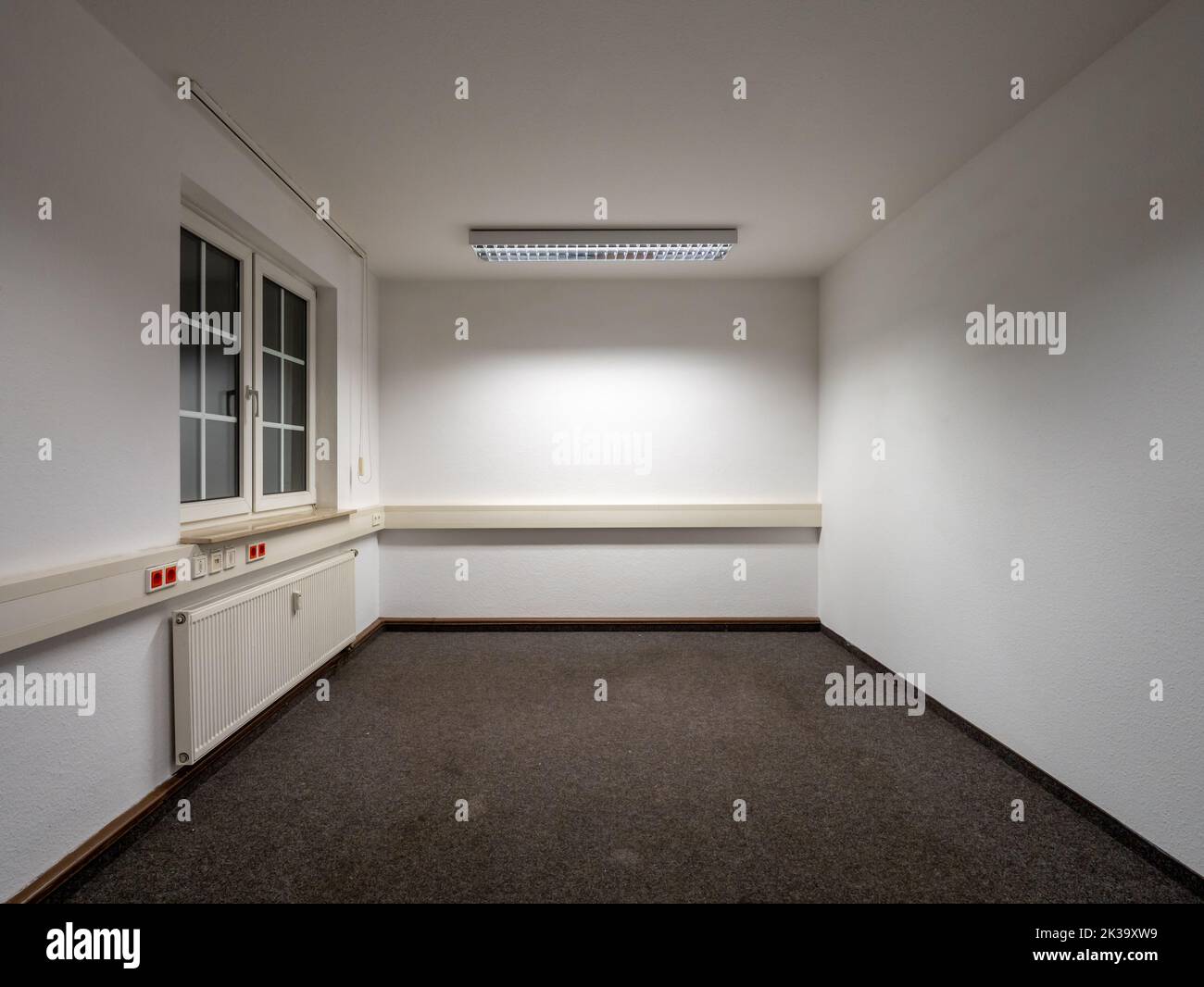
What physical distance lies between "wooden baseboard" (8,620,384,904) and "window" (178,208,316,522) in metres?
1.00

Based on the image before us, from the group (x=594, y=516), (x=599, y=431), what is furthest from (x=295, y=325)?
(x=594, y=516)

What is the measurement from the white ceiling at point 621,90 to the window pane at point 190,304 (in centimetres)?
56

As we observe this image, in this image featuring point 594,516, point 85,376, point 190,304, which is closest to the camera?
point 85,376

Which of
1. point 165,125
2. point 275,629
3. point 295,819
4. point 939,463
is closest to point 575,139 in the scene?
point 165,125

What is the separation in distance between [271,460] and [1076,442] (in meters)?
3.80

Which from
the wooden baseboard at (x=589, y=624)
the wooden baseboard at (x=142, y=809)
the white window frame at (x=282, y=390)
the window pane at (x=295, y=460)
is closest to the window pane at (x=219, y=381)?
the white window frame at (x=282, y=390)

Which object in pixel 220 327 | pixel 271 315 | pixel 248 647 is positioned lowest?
pixel 248 647

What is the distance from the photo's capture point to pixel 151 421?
2.03 m

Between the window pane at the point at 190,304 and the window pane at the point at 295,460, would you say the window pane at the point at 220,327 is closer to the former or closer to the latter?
the window pane at the point at 190,304

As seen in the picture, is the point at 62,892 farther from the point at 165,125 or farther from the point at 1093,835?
the point at 1093,835

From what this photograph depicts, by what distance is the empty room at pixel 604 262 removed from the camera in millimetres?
1653

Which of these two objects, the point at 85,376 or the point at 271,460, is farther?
the point at 271,460

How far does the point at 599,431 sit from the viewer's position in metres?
4.31

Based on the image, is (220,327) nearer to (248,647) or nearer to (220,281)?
(220,281)
